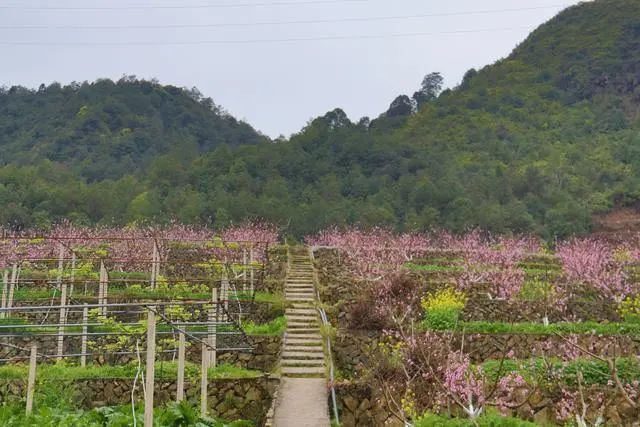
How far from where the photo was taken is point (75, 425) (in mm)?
10297

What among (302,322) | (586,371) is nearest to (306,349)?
(302,322)

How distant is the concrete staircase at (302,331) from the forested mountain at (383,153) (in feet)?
52.8

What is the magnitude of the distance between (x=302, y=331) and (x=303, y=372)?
9.29 ft

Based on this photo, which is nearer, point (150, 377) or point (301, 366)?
point (150, 377)

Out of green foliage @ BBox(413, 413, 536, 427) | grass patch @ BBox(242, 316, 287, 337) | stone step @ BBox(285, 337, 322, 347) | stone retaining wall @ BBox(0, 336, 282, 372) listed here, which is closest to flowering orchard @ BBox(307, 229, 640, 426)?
green foliage @ BBox(413, 413, 536, 427)

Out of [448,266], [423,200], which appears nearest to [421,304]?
[448,266]

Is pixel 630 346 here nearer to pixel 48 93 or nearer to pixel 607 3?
pixel 48 93

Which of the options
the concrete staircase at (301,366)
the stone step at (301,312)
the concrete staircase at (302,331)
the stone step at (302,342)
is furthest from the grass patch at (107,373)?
the stone step at (301,312)

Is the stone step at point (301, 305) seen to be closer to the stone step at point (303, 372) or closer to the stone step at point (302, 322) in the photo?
the stone step at point (302, 322)

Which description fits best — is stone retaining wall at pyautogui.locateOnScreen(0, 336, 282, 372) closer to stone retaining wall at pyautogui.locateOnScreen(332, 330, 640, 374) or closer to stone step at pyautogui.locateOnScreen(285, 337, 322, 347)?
stone step at pyautogui.locateOnScreen(285, 337, 322, 347)

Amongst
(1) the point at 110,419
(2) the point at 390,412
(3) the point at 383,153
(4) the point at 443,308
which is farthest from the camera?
(3) the point at 383,153

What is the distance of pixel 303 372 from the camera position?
16.9 m

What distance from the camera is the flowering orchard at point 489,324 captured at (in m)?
12.9

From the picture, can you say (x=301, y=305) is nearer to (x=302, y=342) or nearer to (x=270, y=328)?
(x=270, y=328)
